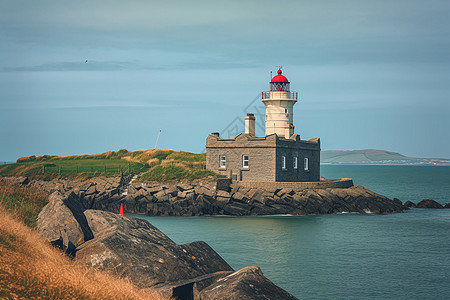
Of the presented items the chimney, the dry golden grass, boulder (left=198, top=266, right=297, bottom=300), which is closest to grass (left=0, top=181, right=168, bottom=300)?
the dry golden grass

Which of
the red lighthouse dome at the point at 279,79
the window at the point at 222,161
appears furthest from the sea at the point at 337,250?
the red lighthouse dome at the point at 279,79

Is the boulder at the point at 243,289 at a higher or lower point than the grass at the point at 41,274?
lower

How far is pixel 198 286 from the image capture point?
36.0ft

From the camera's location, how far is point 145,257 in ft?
37.9

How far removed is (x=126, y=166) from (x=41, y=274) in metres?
45.4

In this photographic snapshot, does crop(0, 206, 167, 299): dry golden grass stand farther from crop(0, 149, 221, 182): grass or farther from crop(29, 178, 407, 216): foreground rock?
crop(0, 149, 221, 182): grass

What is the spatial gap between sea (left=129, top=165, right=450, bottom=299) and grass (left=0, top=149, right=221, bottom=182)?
833 centimetres

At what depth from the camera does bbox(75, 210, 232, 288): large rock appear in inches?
437

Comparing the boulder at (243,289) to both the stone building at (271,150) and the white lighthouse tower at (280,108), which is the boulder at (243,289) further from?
the white lighthouse tower at (280,108)

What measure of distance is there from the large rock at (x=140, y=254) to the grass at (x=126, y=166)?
28333 millimetres

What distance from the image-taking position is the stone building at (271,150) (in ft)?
139

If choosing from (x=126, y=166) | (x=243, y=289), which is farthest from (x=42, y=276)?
(x=126, y=166)

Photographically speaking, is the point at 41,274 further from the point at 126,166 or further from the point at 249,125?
the point at 126,166

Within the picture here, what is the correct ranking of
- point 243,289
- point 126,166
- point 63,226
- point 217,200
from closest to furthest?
point 243,289
point 63,226
point 217,200
point 126,166
